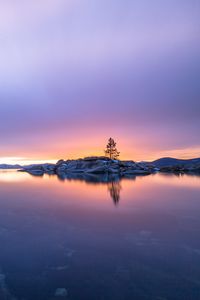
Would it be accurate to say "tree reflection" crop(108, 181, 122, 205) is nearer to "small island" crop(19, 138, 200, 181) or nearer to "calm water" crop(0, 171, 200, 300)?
"calm water" crop(0, 171, 200, 300)

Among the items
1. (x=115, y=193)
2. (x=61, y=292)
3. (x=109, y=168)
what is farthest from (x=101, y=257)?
(x=109, y=168)

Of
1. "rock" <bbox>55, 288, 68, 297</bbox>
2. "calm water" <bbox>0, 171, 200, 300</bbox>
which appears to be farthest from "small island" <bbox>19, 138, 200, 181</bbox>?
"rock" <bbox>55, 288, 68, 297</bbox>

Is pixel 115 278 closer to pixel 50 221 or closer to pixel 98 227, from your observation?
pixel 98 227

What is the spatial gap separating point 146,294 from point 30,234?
4.73 metres

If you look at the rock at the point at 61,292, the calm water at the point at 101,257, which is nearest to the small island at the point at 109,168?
the calm water at the point at 101,257

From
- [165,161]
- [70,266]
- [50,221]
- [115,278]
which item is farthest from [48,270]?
[165,161]

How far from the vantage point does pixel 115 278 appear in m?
3.96

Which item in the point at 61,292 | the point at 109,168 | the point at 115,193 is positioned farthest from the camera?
the point at 109,168

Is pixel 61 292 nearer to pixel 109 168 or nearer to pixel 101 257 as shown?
pixel 101 257

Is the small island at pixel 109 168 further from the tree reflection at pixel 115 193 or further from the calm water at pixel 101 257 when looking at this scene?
the calm water at pixel 101 257

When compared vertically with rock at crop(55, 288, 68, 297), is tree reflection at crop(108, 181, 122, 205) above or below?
above

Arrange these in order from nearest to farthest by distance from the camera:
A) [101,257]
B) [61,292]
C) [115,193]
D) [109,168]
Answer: [61,292], [101,257], [115,193], [109,168]

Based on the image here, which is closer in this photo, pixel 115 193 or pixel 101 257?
pixel 101 257

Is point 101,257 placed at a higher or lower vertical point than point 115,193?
lower
